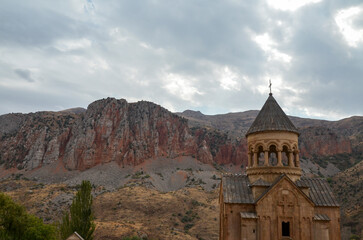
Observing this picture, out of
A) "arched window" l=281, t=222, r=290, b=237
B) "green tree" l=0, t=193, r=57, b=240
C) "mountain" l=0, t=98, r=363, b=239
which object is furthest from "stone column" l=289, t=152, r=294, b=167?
"mountain" l=0, t=98, r=363, b=239

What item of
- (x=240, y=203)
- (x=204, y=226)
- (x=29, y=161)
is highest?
(x=29, y=161)

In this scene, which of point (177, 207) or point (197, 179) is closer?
point (177, 207)

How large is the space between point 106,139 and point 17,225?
86322 millimetres

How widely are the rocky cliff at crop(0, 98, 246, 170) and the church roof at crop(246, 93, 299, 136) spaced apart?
3277 inches

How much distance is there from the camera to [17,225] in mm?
23375

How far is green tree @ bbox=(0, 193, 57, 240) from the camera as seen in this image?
22766 millimetres

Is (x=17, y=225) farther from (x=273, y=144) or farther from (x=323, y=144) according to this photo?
(x=323, y=144)

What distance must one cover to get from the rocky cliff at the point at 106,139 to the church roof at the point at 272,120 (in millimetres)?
83225

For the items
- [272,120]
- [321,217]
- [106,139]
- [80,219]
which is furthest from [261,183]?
[106,139]

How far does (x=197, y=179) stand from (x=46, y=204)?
148 feet

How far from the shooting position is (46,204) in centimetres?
6669

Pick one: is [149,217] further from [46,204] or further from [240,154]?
[240,154]

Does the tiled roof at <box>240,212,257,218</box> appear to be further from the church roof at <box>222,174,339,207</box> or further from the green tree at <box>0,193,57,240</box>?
the green tree at <box>0,193,57,240</box>

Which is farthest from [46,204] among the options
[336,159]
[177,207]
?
[336,159]
